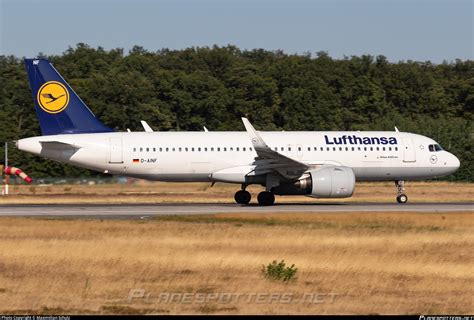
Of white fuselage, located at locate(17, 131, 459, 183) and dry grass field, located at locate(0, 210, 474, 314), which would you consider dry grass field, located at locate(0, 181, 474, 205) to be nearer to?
white fuselage, located at locate(17, 131, 459, 183)

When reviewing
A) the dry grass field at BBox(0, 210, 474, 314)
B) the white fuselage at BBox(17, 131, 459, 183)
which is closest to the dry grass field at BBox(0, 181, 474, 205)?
the white fuselage at BBox(17, 131, 459, 183)

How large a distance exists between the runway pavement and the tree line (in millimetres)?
21836

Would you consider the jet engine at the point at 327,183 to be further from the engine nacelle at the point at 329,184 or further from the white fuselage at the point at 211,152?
the white fuselage at the point at 211,152

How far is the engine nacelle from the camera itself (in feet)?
127

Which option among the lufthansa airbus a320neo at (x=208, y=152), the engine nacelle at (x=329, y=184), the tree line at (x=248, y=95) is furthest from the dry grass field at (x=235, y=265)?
the tree line at (x=248, y=95)

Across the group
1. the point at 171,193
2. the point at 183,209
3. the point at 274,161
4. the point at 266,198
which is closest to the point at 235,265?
the point at 183,209

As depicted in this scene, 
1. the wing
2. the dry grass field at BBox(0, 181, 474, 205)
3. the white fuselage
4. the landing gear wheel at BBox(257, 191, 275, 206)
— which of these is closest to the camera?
the wing

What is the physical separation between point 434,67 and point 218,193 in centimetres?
6689

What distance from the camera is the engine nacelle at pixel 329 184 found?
3881 centimetres

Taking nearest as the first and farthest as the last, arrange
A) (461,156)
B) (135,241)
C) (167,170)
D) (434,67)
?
(135,241), (167,170), (461,156), (434,67)

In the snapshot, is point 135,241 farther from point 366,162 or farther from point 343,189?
point 366,162

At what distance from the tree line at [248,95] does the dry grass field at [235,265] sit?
3358 centimetres

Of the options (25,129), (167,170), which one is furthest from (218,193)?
(25,129)

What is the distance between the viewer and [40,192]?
178 ft
